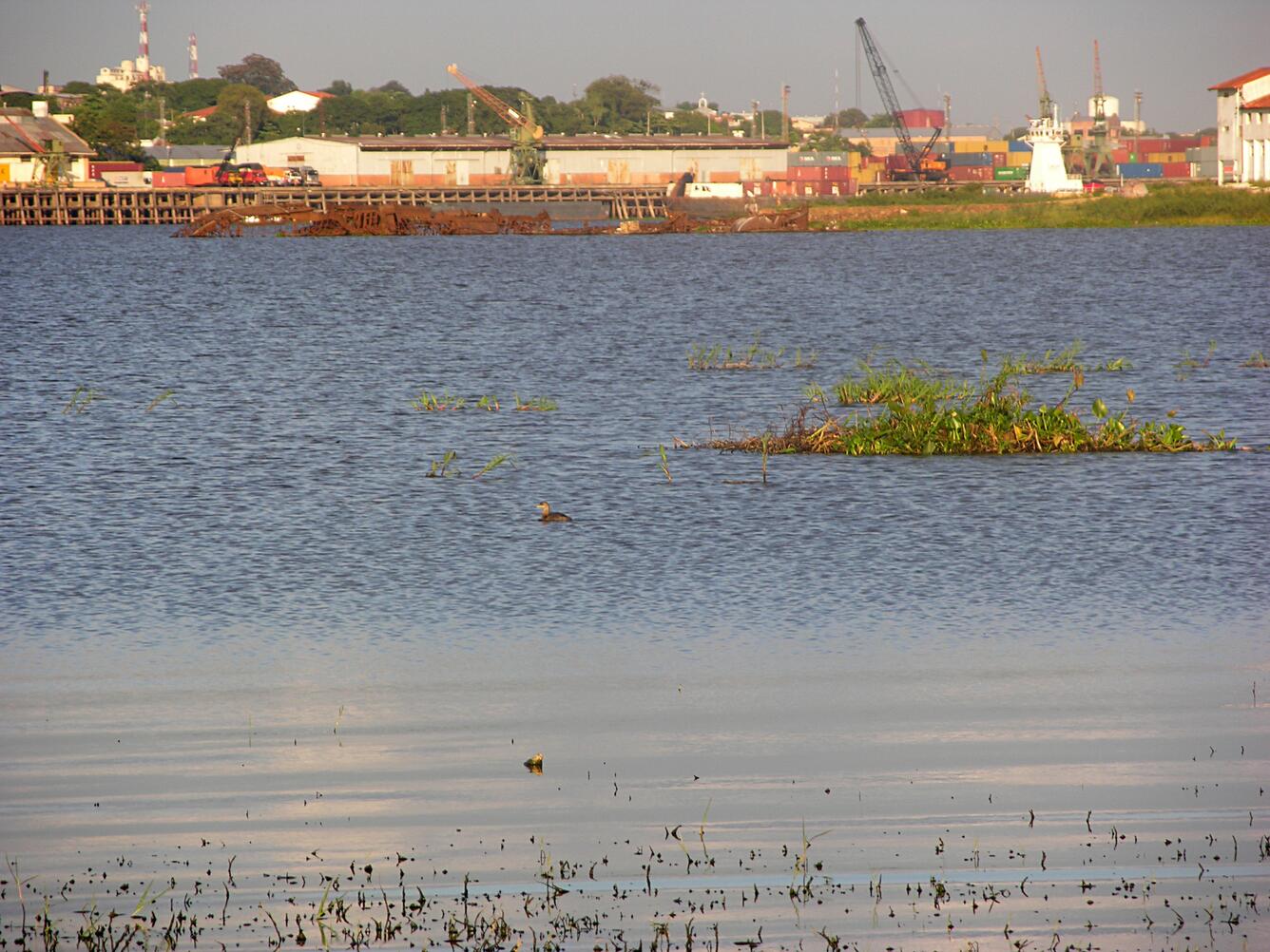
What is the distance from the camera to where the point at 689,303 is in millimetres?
59656

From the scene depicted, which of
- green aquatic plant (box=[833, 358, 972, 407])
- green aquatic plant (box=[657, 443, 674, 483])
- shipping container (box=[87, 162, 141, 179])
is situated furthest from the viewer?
shipping container (box=[87, 162, 141, 179])

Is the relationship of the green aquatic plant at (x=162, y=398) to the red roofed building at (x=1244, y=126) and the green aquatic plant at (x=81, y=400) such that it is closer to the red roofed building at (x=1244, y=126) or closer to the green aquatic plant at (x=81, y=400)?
the green aquatic plant at (x=81, y=400)

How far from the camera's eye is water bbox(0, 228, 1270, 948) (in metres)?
8.22

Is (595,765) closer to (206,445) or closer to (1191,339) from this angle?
(206,445)

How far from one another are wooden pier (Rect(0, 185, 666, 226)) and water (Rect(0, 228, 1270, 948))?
5389 inches

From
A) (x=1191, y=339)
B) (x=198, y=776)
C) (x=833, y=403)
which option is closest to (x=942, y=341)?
(x=1191, y=339)

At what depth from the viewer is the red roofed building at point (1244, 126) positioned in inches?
5945

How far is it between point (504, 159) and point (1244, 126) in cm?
8250

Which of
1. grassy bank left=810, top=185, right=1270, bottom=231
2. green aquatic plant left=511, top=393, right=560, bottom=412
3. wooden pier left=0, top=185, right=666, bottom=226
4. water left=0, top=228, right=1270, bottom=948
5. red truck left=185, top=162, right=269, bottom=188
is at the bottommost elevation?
water left=0, top=228, right=1270, bottom=948

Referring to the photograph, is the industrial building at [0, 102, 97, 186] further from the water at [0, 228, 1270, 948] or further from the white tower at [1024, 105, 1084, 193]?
the water at [0, 228, 1270, 948]

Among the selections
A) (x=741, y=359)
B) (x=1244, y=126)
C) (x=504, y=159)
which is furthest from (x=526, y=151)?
(x=741, y=359)

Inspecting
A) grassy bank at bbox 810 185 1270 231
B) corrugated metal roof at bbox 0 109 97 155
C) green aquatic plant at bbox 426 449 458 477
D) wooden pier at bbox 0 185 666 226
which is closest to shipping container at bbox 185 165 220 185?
wooden pier at bbox 0 185 666 226

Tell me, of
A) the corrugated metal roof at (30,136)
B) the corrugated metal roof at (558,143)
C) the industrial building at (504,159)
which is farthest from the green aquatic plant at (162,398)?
the corrugated metal roof at (30,136)

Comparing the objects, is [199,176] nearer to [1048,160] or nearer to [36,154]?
[36,154]
